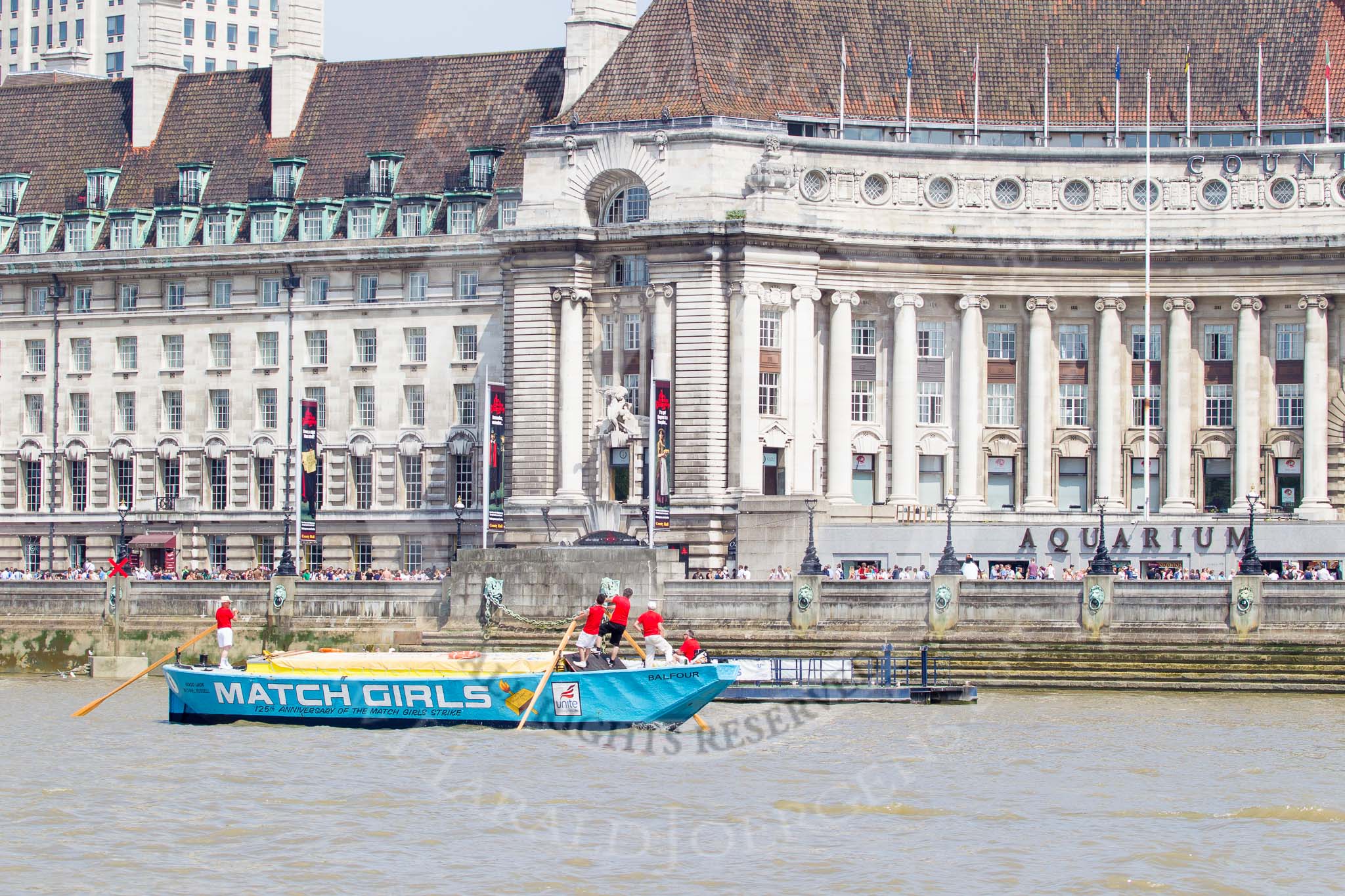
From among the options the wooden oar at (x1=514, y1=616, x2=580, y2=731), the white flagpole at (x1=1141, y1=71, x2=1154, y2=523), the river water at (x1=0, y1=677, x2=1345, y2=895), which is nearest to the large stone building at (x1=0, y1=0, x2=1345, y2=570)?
the white flagpole at (x1=1141, y1=71, x2=1154, y2=523)

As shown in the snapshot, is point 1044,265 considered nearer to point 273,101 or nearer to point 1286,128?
point 1286,128

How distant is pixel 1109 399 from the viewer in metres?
112

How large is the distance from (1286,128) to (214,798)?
213ft

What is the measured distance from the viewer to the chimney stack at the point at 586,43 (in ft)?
382

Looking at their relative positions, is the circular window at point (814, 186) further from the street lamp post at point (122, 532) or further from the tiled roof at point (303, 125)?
the street lamp post at point (122, 532)

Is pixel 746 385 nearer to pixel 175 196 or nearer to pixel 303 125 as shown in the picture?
pixel 303 125

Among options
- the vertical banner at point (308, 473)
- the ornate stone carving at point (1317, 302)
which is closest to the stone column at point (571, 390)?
the vertical banner at point (308, 473)

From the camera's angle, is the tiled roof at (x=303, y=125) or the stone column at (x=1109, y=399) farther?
the tiled roof at (x=303, y=125)

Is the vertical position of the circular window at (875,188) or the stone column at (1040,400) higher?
the circular window at (875,188)

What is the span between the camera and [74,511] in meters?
122

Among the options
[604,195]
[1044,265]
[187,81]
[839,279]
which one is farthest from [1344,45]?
[187,81]

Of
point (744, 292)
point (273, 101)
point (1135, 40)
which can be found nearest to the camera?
point (744, 292)

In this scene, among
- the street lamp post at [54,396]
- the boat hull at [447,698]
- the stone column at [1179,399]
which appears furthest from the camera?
the street lamp post at [54,396]

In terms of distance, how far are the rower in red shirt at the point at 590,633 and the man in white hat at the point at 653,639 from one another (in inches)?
41.8
